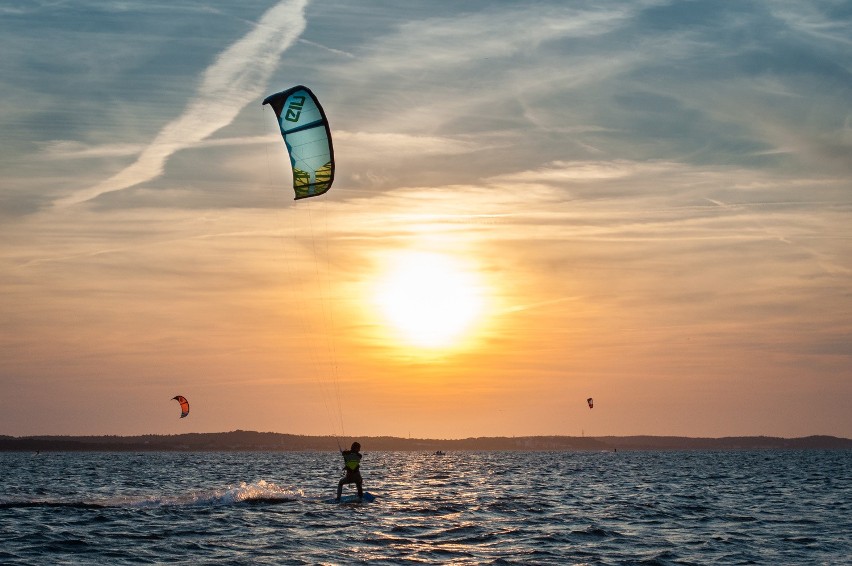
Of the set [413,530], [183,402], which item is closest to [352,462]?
[413,530]

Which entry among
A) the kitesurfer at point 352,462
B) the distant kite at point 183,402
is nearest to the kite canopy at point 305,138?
the kitesurfer at point 352,462

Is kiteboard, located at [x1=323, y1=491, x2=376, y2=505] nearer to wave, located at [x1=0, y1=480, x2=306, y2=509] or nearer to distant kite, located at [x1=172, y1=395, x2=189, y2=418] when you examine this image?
wave, located at [x1=0, y1=480, x2=306, y2=509]

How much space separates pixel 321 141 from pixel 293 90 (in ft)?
5.87

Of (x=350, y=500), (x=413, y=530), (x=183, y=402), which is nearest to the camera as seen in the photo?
(x=413, y=530)

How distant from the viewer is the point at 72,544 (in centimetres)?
2445

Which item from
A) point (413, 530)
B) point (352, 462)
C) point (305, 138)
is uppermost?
point (305, 138)

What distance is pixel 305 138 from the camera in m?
30.2

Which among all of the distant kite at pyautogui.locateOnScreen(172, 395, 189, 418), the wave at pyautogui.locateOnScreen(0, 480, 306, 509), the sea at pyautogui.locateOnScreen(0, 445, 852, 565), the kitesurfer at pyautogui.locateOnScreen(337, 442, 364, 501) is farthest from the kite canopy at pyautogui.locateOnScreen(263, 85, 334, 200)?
the distant kite at pyautogui.locateOnScreen(172, 395, 189, 418)

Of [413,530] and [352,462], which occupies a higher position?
[352,462]

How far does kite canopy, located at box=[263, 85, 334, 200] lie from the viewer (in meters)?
29.8

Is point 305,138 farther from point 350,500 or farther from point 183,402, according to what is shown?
point 183,402

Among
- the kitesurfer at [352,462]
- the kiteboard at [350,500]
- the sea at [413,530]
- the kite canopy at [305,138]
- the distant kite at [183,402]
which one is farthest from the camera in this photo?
the distant kite at [183,402]

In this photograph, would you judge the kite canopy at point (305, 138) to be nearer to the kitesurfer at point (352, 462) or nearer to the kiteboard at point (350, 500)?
the kitesurfer at point (352, 462)

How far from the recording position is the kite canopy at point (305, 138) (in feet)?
97.6
